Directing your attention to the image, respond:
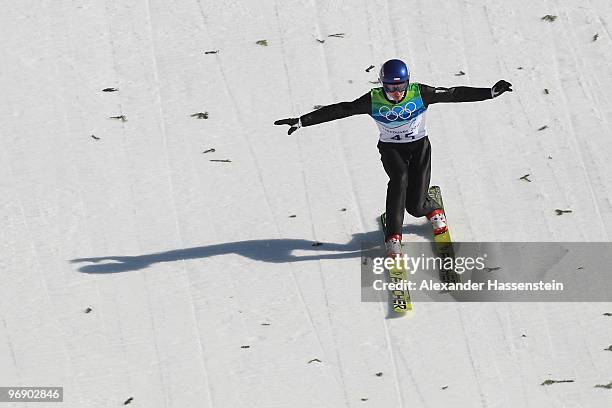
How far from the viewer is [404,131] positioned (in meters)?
9.19

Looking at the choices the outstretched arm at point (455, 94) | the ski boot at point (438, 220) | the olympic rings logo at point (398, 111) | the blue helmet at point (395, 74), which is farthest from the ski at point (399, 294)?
the blue helmet at point (395, 74)

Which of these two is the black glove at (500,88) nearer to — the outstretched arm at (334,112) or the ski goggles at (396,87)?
the ski goggles at (396,87)

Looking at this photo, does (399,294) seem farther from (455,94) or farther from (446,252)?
(455,94)

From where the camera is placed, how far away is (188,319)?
9258 mm

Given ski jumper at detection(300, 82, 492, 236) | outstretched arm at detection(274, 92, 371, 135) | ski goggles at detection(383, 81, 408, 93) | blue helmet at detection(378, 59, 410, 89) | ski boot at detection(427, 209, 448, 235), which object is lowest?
ski boot at detection(427, 209, 448, 235)

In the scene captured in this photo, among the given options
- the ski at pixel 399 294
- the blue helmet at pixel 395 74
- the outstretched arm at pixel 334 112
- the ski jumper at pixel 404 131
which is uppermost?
the blue helmet at pixel 395 74

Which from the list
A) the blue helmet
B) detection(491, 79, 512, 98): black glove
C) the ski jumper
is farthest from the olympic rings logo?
detection(491, 79, 512, 98): black glove

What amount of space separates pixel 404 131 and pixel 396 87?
50cm

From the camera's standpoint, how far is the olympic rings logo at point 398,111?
902 centimetres

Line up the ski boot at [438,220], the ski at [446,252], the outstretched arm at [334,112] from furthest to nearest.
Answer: the ski boot at [438,220] → the ski at [446,252] → the outstretched arm at [334,112]

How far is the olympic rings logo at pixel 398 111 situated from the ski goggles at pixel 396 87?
0.57ft

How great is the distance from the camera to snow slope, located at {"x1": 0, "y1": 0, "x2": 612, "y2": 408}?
8.84 metres

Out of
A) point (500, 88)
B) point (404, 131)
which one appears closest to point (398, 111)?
point (404, 131)

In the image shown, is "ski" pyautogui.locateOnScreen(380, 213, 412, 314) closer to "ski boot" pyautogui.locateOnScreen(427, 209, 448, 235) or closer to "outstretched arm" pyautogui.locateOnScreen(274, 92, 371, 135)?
"ski boot" pyautogui.locateOnScreen(427, 209, 448, 235)
